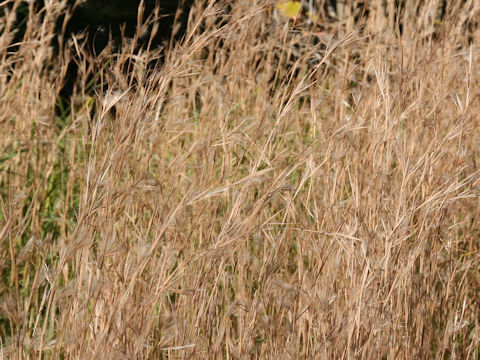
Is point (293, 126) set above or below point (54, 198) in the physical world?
above

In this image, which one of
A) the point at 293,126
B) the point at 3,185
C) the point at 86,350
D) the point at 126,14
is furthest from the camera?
the point at 126,14

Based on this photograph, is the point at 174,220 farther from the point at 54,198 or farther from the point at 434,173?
the point at 54,198

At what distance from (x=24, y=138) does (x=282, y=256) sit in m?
1.65

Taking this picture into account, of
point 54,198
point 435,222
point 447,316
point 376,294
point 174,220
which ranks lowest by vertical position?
point 54,198

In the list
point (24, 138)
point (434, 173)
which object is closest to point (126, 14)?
point (24, 138)

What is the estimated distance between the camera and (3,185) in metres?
2.72

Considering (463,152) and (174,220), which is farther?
(463,152)

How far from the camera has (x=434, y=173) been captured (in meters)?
1.77

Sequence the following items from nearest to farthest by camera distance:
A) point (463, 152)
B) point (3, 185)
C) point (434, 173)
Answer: point (463, 152), point (434, 173), point (3, 185)

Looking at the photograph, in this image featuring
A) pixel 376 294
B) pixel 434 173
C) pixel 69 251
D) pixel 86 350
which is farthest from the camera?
pixel 434 173

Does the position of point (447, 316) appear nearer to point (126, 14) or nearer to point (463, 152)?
point (463, 152)

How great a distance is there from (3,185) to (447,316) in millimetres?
1760

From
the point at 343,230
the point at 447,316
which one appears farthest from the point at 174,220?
the point at 447,316

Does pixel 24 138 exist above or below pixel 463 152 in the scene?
below
